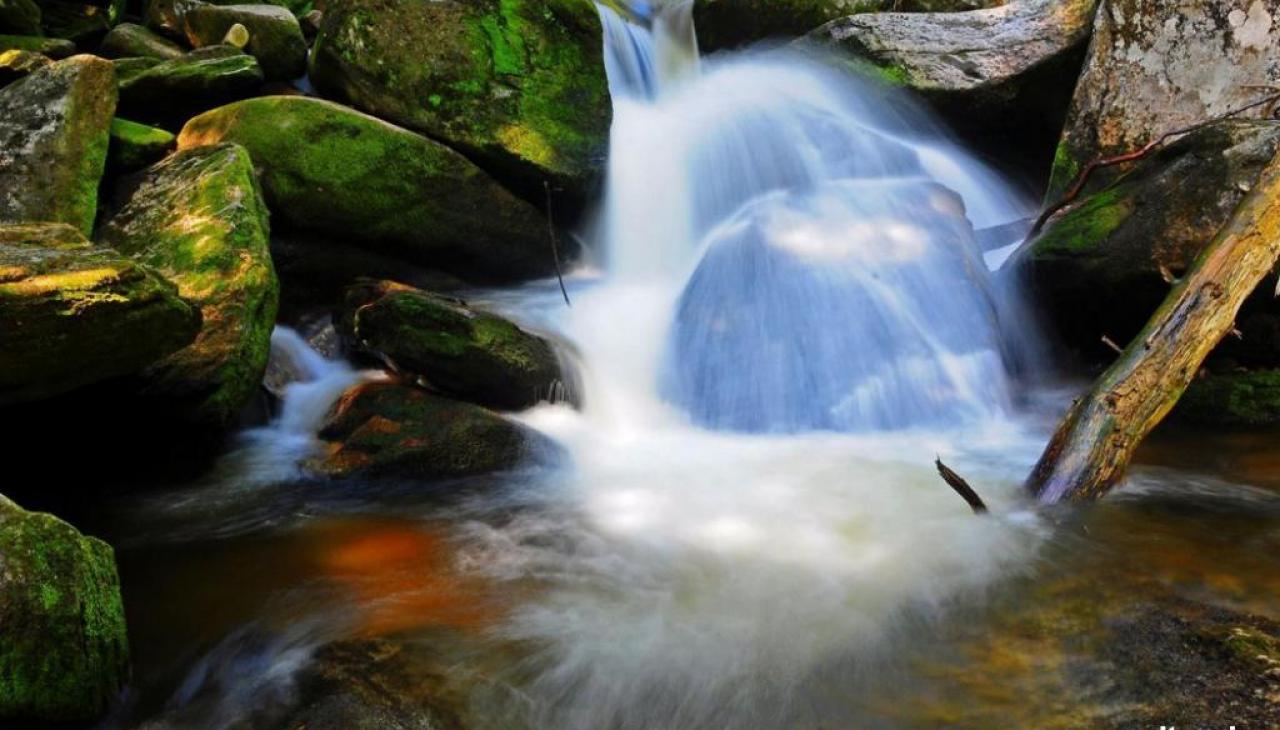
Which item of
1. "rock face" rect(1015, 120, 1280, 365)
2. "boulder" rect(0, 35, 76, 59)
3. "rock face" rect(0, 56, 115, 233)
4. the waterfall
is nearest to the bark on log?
"rock face" rect(1015, 120, 1280, 365)

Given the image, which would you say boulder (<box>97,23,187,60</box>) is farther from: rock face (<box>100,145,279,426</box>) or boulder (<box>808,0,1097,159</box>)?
boulder (<box>808,0,1097,159</box>)

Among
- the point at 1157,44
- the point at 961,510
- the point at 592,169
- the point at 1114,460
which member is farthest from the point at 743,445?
the point at 1157,44

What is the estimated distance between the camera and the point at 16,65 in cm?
714

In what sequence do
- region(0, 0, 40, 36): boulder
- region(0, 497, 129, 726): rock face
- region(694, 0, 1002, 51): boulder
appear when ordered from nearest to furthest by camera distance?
region(0, 497, 129, 726): rock face → region(0, 0, 40, 36): boulder → region(694, 0, 1002, 51): boulder

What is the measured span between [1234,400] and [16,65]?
10.0 meters

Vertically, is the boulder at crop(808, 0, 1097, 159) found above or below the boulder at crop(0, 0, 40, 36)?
above

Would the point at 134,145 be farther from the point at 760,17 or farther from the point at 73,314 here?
the point at 760,17

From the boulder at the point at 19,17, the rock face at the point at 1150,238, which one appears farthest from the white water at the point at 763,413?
the boulder at the point at 19,17

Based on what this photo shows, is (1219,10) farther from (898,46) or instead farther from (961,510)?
(961,510)

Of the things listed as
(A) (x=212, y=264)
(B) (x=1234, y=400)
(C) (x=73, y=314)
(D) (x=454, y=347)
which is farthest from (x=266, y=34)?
(B) (x=1234, y=400)

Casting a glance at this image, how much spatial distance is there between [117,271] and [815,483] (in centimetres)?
400

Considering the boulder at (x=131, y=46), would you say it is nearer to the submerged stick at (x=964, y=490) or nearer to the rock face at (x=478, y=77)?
the rock face at (x=478, y=77)

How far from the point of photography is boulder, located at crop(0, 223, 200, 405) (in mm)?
3643

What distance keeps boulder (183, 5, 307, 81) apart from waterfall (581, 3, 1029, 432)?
3627mm
